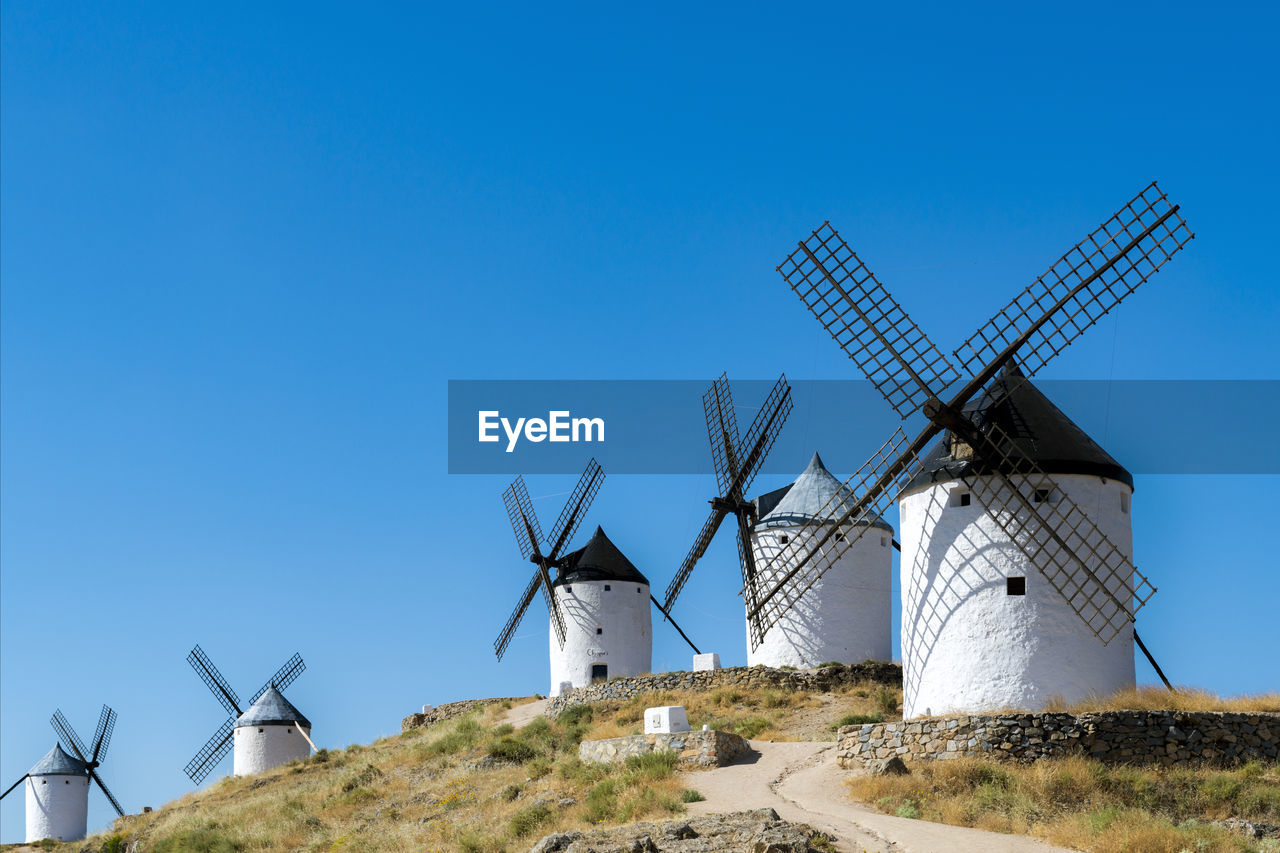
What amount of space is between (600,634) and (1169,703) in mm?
19032

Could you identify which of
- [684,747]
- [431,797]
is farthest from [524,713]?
[684,747]

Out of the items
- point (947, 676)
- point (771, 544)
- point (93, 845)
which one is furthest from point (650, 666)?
point (947, 676)

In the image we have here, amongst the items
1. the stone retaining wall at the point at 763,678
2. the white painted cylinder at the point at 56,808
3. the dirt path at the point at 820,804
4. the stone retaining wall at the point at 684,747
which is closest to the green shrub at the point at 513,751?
the stone retaining wall at the point at 684,747

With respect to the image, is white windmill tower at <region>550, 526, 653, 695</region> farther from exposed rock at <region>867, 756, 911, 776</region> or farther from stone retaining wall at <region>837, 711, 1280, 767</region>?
stone retaining wall at <region>837, 711, 1280, 767</region>

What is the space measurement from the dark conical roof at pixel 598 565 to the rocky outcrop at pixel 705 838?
20374mm

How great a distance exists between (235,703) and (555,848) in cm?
3382

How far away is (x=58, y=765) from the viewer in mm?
43938

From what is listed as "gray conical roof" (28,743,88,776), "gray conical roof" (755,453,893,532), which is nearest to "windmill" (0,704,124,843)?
"gray conical roof" (28,743,88,776)

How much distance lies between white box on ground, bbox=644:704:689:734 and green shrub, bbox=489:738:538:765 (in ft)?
16.7

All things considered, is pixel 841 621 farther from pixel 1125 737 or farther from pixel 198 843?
pixel 198 843

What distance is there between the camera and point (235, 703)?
147ft

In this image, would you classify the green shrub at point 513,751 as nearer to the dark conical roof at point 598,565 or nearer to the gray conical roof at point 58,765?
the dark conical roof at point 598,565

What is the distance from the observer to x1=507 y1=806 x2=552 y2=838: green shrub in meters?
16.7

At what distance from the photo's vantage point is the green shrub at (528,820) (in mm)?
16734
